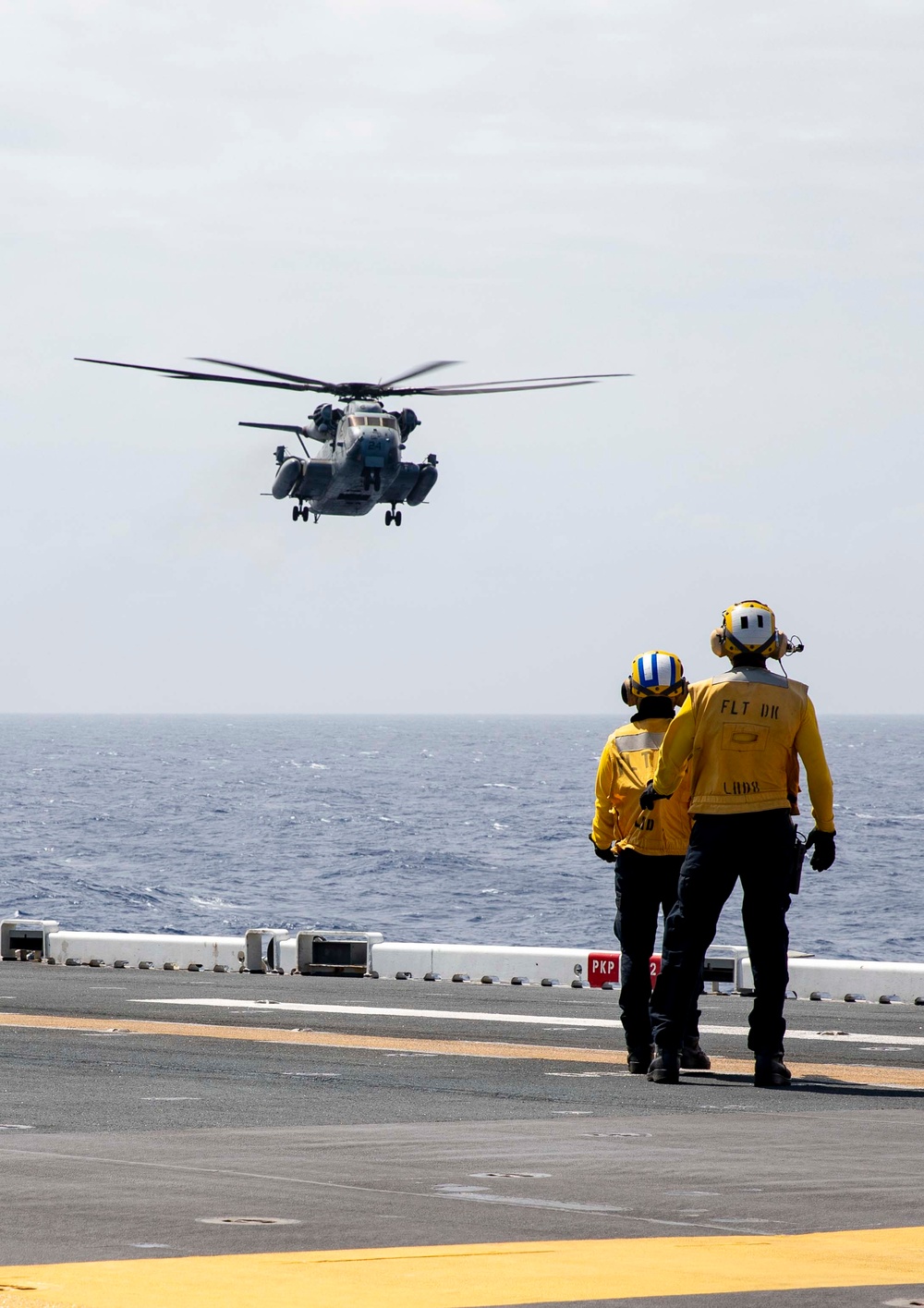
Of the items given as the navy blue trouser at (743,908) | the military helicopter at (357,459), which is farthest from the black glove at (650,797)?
the military helicopter at (357,459)

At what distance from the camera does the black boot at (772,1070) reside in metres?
9.62

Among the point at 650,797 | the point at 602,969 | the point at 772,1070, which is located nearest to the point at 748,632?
the point at 650,797

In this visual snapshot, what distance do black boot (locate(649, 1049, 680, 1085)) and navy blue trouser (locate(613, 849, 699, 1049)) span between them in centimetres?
58

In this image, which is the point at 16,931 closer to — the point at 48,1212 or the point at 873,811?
the point at 48,1212

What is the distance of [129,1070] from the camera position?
10.0 meters

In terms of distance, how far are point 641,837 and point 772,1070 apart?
4.58 ft

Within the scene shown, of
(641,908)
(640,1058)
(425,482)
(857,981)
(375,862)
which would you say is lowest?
(375,862)

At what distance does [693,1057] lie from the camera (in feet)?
33.6

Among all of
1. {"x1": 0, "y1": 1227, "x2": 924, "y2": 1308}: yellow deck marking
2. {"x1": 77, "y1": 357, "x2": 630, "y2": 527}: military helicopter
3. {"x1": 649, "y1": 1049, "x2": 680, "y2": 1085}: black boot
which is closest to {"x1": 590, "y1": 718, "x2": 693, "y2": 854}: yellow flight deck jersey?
{"x1": 649, "y1": 1049, "x2": 680, "y2": 1085}: black boot

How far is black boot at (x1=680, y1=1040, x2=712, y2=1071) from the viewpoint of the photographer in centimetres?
1024

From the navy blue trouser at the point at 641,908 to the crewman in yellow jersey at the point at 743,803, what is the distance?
1.66 ft

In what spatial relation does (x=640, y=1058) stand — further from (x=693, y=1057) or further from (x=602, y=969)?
(x=602, y=969)

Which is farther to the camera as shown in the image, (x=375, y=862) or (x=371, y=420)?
(x=375, y=862)

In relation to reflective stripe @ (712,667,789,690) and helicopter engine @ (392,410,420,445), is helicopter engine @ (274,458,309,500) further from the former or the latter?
reflective stripe @ (712,667,789,690)
